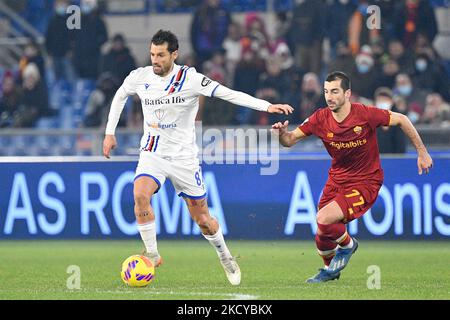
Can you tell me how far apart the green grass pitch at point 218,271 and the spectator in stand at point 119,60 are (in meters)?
4.01

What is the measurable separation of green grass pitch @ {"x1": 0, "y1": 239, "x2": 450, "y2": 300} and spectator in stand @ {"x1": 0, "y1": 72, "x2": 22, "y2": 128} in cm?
368

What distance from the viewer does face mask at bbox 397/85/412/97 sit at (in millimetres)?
16641

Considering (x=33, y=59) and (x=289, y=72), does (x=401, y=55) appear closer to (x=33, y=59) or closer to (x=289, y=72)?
(x=289, y=72)

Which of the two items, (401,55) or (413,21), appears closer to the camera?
(401,55)

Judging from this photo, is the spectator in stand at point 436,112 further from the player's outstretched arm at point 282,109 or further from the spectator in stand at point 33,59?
the player's outstretched arm at point 282,109

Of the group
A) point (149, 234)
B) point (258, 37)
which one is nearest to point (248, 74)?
point (258, 37)

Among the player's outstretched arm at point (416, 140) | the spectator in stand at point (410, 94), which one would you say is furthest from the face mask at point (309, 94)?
the player's outstretched arm at point (416, 140)

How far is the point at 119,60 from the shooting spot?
17.5m

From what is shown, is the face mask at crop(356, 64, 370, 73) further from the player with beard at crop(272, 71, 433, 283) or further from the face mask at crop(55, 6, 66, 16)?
the player with beard at crop(272, 71, 433, 283)

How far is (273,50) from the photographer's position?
1767 cm

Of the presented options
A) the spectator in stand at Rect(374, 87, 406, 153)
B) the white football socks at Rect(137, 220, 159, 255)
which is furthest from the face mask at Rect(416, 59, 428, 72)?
the white football socks at Rect(137, 220, 159, 255)

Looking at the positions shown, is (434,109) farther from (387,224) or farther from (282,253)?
(282,253)

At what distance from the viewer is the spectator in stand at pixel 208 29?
703 inches

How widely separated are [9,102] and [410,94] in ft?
20.6
